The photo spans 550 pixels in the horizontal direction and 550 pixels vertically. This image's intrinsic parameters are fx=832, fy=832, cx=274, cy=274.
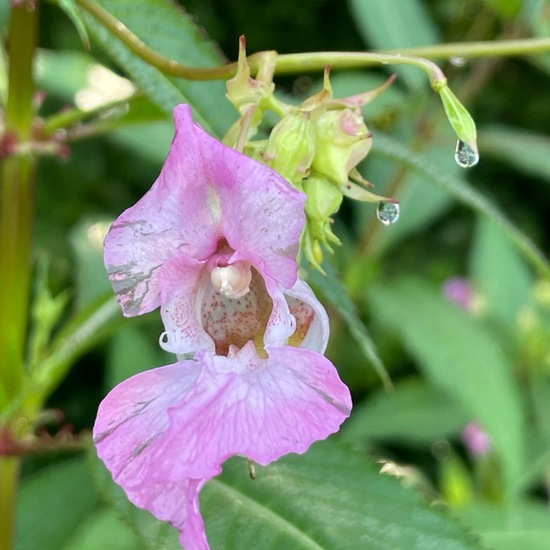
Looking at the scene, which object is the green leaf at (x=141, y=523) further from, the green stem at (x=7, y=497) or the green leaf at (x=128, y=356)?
the green leaf at (x=128, y=356)

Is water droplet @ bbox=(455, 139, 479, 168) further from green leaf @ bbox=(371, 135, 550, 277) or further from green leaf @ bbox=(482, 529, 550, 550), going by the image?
green leaf @ bbox=(482, 529, 550, 550)

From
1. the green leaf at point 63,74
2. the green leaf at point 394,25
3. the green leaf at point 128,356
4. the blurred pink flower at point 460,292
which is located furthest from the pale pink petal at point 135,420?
the blurred pink flower at point 460,292

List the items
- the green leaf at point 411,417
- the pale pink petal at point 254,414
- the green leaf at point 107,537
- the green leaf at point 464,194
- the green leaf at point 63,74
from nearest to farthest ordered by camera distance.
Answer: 1. the pale pink petal at point 254,414
2. the green leaf at point 464,194
3. the green leaf at point 107,537
4. the green leaf at point 63,74
5. the green leaf at point 411,417

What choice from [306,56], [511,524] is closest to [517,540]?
[511,524]

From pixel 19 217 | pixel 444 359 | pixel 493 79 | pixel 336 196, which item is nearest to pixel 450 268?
pixel 493 79

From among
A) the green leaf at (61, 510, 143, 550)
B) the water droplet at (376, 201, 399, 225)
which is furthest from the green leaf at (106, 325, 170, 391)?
the water droplet at (376, 201, 399, 225)

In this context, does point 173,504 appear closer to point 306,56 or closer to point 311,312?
point 311,312

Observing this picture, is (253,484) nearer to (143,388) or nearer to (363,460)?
(363,460)
